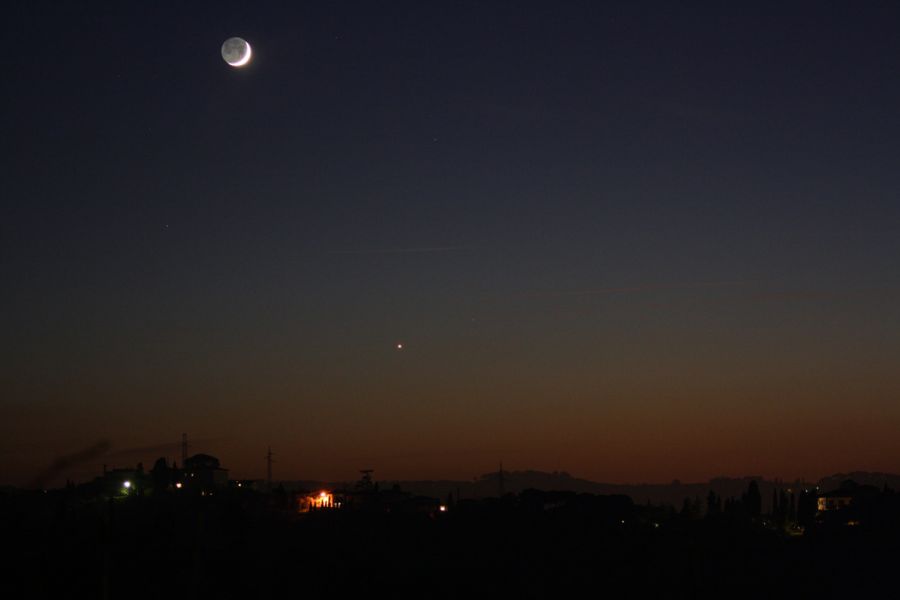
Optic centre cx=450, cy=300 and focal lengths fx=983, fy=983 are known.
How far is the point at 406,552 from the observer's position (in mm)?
41188

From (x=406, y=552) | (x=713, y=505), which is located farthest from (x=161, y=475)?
(x=713, y=505)

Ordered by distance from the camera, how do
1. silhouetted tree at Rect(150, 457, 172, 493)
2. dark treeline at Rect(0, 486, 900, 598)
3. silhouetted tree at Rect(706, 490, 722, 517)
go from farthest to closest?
silhouetted tree at Rect(706, 490, 722, 517), silhouetted tree at Rect(150, 457, 172, 493), dark treeline at Rect(0, 486, 900, 598)

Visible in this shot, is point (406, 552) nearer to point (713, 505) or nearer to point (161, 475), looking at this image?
point (161, 475)

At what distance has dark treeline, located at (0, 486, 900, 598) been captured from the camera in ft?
105

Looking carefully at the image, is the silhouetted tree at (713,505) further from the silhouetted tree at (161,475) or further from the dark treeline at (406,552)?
the silhouetted tree at (161,475)

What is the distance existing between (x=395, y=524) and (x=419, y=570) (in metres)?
11.5

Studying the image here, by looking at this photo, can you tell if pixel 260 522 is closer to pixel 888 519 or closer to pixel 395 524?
pixel 395 524

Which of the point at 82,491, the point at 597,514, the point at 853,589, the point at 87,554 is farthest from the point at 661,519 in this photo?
the point at 87,554

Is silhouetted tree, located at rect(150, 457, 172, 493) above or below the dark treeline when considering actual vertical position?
above

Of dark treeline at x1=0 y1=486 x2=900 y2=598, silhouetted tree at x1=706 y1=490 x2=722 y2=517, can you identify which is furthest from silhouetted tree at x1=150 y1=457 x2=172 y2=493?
silhouetted tree at x1=706 y1=490 x2=722 y2=517

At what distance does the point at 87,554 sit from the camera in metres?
33.0

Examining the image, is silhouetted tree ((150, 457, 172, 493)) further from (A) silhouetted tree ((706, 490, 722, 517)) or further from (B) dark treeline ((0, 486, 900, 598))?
(A) silhouetted tree ((706, 490, 722, 517))

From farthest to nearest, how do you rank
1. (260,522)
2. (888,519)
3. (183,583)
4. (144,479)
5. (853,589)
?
(144,479)
(888,519)
(260,522)
(853,589)
(183,583)

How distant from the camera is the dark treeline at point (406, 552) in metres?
32.1
